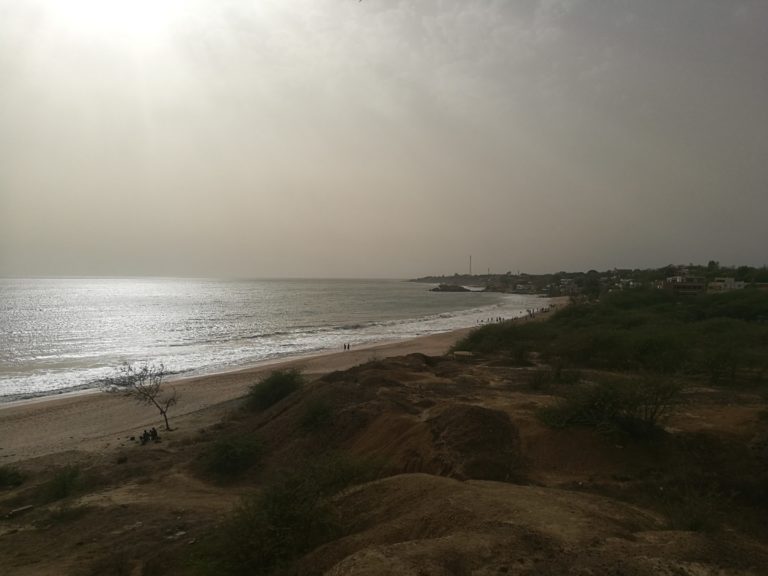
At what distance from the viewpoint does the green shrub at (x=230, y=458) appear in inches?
460

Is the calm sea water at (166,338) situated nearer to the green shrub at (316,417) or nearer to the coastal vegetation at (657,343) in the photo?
the coastal vegetation at (657,343)

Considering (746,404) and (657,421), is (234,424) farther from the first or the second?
(746,404)

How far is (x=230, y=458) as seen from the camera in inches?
467

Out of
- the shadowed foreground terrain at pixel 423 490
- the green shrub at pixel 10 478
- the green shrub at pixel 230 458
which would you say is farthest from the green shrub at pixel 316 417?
the green shrub at pixel 10 478

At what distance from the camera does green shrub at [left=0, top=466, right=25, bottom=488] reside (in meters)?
12.8

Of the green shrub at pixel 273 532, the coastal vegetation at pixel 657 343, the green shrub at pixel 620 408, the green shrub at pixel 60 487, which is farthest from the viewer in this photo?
the coastal vegetation at pixel 657 343

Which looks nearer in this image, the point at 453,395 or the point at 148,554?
the point at 148,554

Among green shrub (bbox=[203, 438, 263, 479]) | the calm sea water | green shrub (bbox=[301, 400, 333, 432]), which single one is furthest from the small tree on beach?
green shrub (bbox=[301, 400, 333, 432])

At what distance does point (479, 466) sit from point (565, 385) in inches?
311

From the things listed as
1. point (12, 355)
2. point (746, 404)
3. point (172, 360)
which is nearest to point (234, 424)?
point (746, 404)

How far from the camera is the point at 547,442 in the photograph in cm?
1064

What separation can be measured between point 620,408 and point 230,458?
9807 millimetres

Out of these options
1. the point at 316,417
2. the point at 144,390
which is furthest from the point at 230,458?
the point at 144,390

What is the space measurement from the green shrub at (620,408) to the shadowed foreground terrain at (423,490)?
0.19 ft
